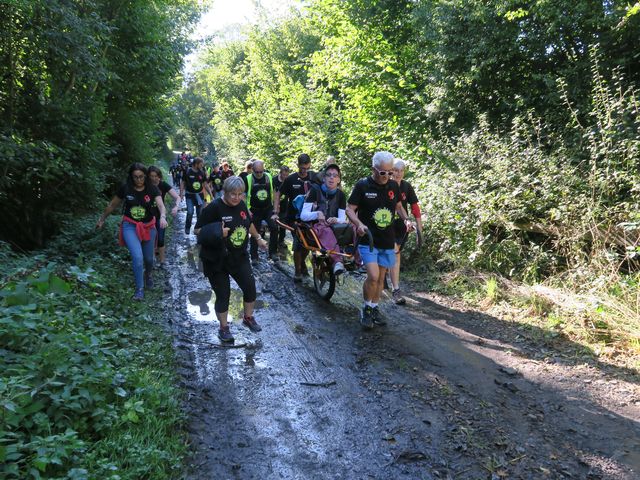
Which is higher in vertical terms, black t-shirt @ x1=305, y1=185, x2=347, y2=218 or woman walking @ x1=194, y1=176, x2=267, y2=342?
black t-shirt @ x1=305, y1=185, x2=347, y2=218

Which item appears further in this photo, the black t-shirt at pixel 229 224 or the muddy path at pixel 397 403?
the black t-shirt at pixel 229 224

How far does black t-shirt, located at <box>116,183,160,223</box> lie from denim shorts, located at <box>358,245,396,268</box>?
338cm

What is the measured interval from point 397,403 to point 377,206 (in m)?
2.61

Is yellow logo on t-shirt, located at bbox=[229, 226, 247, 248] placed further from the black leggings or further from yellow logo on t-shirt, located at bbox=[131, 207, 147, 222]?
yellow logo on t-shirt, located at bbox=[131, 207, 147, 222]

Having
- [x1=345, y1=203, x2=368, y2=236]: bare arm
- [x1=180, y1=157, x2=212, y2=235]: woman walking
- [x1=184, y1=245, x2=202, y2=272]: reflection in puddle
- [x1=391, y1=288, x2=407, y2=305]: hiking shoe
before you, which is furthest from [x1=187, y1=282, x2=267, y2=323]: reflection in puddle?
[x1=180, y1=157, x2=212, y2=235]: woman walking

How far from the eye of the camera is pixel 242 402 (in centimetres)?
411

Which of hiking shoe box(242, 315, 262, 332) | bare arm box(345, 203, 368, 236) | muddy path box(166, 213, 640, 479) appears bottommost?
muddy path box(166, 213, 640, 479)

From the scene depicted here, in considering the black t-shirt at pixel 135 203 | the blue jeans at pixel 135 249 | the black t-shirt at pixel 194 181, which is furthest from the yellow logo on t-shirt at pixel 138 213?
the black t-shirt at pixel 194 181

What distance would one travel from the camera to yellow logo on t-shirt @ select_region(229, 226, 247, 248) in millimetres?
5281

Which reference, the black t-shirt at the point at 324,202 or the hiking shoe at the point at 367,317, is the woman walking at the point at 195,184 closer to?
the black t-shirt at the point at 324,202

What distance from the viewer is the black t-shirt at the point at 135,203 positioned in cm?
670

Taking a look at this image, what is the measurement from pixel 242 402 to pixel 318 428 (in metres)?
0.82

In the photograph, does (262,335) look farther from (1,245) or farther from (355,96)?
(355,96)

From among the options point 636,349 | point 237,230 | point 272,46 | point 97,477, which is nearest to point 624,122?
point 636,349
